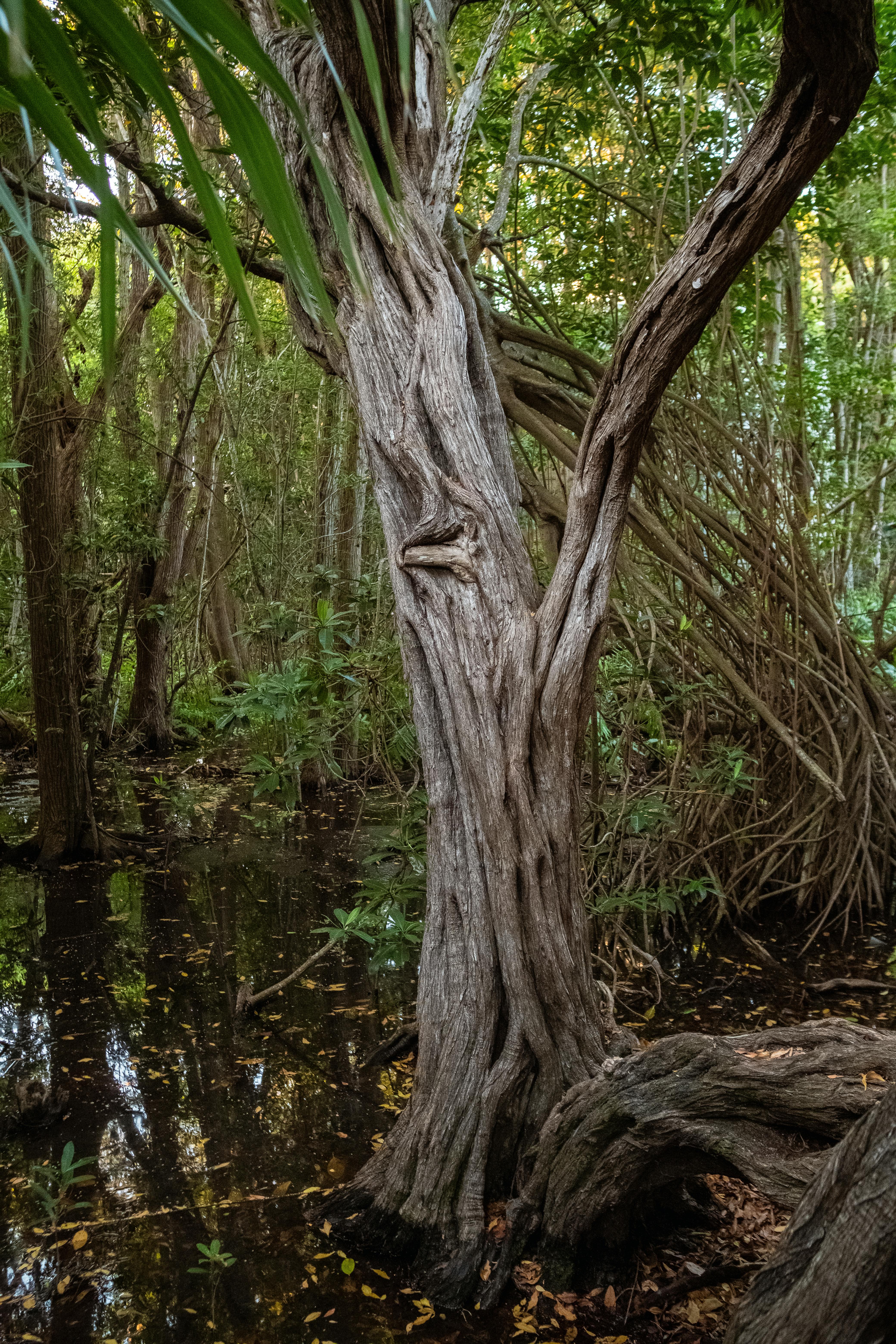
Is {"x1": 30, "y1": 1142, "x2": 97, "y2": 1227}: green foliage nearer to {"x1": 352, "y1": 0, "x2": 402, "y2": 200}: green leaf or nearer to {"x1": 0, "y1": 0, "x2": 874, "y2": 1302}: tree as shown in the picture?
{"x1": 0, "y1": 0, "x2": 874, "y2": 1302}: tree

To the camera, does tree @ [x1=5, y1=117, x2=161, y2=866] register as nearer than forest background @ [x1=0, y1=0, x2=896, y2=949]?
No

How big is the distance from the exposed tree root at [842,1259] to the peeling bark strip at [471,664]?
818mm

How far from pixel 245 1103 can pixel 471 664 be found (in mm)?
1687

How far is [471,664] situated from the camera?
7.34 feet

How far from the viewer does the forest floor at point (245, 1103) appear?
207 cm

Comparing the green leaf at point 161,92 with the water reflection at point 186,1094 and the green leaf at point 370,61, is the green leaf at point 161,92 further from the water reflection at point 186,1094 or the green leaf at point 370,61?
the water reflection at point 186,1094

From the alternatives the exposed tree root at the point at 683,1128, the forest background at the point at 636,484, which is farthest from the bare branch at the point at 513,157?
the exposed tree root at the point at 683,1128

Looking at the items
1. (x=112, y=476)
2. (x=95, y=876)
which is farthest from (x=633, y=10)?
(x=95, y=876)

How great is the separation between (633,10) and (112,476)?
4.28 m

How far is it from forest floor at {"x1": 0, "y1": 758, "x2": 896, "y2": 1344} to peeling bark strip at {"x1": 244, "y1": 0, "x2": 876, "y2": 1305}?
20 centimetres

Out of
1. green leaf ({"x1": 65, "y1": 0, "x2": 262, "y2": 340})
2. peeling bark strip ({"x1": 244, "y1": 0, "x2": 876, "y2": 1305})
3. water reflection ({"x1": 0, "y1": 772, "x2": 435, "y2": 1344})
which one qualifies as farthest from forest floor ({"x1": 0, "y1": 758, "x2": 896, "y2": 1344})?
green leaf ({"x1": 65, "y1": 0, "x2": 262, "y2": 340})

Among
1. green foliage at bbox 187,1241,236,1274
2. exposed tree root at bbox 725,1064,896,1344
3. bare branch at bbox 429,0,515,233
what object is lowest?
green foliage at bbox 187,1241,236,1274

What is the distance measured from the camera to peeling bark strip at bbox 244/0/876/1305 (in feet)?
6.95

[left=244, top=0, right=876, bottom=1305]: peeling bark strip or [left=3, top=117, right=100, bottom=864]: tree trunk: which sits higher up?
[left=3, top=117, right=100, bottom=864]: tree trunk
